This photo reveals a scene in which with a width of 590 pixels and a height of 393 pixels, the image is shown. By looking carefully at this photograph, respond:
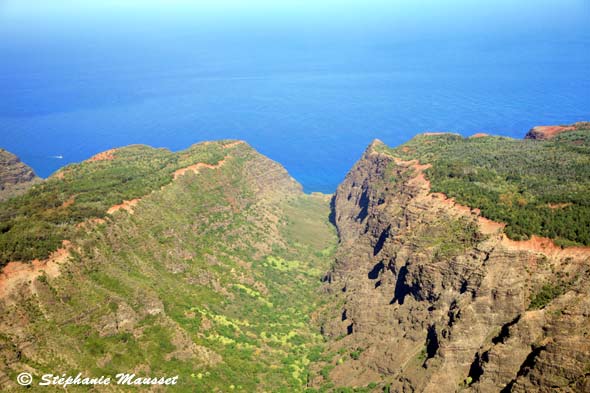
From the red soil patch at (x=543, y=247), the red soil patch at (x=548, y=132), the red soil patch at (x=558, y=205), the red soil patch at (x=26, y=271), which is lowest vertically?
the red soil patch at (x=26, y=271)

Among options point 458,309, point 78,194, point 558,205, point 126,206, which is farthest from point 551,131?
point 78,194

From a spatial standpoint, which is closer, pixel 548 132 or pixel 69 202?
pixel 69 202

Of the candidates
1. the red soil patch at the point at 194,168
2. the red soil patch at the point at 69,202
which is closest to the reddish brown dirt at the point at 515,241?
the red soil patch at the point at 194,168

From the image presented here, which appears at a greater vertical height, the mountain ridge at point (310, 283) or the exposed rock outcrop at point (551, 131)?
the exposed rock outcrop at point (551, 131)

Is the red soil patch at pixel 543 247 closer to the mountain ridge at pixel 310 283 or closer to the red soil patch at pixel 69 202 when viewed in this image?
the mountain ridge at pixel 310 283

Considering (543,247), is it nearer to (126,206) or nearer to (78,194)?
(126,206)

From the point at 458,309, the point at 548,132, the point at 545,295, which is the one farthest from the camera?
the point at 548,132

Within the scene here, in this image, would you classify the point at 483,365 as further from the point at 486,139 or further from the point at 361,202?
the point at 486,139
